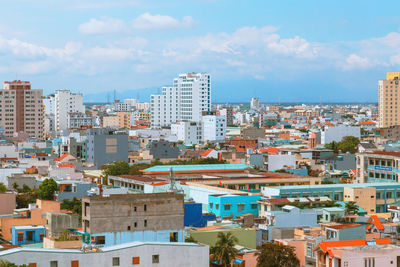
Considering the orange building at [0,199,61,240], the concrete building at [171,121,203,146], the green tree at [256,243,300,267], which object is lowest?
the green tree at [256,243,300,267]

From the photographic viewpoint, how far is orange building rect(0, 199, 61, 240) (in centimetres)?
2746

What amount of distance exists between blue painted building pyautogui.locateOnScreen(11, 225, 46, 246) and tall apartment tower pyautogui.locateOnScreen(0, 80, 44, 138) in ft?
246

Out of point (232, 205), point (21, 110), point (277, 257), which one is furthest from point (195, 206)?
point (21, 110)

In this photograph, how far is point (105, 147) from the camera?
65250 mm

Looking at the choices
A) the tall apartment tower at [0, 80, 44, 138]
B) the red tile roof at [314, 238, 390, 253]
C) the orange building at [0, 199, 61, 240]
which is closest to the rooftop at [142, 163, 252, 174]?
the orange building at [0, 199, 61, 240]

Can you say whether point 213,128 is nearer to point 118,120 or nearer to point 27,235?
point 118,120

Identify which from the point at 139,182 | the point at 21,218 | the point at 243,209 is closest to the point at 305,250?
the point at 21,218

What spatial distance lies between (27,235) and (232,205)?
13.3m

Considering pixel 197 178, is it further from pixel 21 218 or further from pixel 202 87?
pixel 202 87

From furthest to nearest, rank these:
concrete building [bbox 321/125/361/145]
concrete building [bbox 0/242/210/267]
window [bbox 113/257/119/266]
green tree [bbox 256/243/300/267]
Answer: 1. concrete building [bbox 321/125/361/145]
2. green tree [bbox 256/243/300/267]
3. window [bbox 113/257/119/266]
4. concrete building [bbox 0/242/210/267]

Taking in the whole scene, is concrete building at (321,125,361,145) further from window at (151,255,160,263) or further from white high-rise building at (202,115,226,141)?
window at (151,255,160,263)

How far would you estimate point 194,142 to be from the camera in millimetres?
97938

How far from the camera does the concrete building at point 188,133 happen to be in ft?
321

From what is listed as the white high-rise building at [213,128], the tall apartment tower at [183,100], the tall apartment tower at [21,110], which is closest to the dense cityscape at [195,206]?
the white high-rise building at [213,128]
